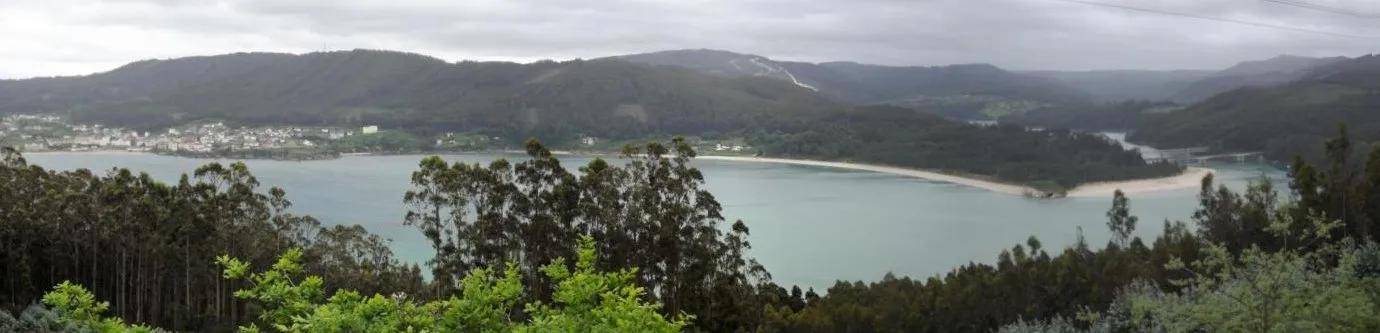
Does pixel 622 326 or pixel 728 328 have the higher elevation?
pixel 622 326

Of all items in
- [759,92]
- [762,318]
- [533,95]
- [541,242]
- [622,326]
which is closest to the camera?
[622,326]

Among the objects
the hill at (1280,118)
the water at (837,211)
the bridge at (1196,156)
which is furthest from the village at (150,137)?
the hill at (1280,118)

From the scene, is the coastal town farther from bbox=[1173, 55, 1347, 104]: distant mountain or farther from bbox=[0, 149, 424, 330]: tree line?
bbox=[1173, 55, 1347, 104]: distant mountain

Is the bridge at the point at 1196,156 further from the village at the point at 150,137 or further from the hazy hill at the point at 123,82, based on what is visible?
the hazy hill at the point at 123,82

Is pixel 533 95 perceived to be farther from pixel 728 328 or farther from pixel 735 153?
pixel 728 328

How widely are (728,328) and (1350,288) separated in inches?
320

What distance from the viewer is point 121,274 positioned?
1495 centimetres

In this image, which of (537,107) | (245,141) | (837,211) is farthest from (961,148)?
(245,141)

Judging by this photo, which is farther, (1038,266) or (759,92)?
(759,92)

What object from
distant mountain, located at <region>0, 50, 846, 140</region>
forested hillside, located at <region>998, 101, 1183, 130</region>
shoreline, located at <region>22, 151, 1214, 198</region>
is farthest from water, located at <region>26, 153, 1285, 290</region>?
forested hillside, located at <region>998, 101, 1183, 130</region>

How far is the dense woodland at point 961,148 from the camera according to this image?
149 ft

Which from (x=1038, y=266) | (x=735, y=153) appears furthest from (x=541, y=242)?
(x=735, y=153)

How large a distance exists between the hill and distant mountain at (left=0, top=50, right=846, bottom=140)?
23726 millimetres

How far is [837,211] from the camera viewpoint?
114 feet
